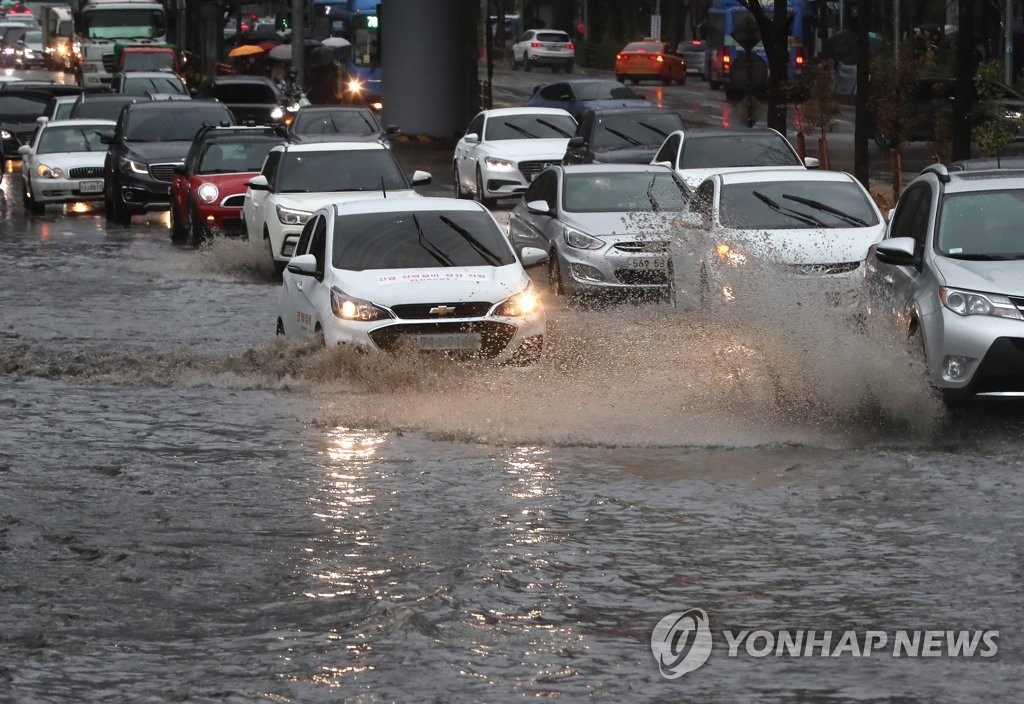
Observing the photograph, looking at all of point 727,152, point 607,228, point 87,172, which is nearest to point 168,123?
point 87,172

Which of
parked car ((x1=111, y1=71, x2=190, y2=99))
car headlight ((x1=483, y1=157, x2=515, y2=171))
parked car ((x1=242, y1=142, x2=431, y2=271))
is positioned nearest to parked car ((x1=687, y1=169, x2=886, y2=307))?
parked car ((x1=242, y1=142, x2=431, y2=271))

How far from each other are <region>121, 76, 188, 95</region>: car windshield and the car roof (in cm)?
2920

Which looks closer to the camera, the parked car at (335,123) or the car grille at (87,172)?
the car grille at (87,172)

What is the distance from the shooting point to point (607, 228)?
19.2 metres

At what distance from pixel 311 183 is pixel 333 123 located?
11889 mm

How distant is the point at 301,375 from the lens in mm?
14422

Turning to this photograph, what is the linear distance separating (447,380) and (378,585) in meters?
5.70

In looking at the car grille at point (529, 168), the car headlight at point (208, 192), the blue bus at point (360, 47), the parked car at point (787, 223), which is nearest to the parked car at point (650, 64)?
the blue bus at point (360, 47)

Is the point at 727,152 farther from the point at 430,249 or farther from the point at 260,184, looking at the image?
the point at 430,249

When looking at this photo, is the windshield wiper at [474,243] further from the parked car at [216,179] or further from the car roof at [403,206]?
the parked car at [216,179]

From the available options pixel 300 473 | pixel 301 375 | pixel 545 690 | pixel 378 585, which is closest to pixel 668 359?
pixel 301 375

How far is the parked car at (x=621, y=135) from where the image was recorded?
29.1 m

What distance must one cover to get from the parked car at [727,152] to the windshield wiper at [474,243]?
9232 mm

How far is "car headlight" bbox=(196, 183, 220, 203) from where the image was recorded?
2639cm
